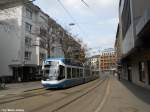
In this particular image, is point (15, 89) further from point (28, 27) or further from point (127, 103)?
point (28, 27)

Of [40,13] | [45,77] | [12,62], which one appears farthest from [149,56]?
[40,13]

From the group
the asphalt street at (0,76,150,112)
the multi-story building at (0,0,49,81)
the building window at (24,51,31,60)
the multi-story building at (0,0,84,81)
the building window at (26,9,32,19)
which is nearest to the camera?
the asphalt street at (0,76,150,112)

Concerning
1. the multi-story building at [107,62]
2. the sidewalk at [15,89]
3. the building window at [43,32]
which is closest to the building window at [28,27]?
the building window at [43,32]

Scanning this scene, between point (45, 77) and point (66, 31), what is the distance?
25588 mm

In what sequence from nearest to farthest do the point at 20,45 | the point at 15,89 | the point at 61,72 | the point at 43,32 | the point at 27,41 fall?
the point at 61,72 < the point at 15,89 < the point at 43,32 < the point at 20,45 < the point at 27,41

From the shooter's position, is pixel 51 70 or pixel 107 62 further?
pixel 107 62

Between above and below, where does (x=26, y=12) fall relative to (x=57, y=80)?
above

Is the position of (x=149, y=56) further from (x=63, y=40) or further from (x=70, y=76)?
(x=63, y=40)

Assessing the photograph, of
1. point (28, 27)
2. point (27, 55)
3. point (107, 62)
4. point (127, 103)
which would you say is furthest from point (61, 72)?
point (107, 62)

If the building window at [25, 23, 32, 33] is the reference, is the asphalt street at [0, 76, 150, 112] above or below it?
below

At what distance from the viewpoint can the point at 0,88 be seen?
27297mm

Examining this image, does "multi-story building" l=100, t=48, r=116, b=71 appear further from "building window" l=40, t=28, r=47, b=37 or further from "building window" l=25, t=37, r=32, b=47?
"building window" l=40, t=28, r=47, b=37

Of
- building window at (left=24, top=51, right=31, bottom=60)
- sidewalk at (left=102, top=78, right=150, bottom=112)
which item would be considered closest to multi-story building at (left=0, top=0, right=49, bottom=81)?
building window at (left=24, top=51, right=31, bottom=60)

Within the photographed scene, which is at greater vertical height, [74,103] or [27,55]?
[27,55]
